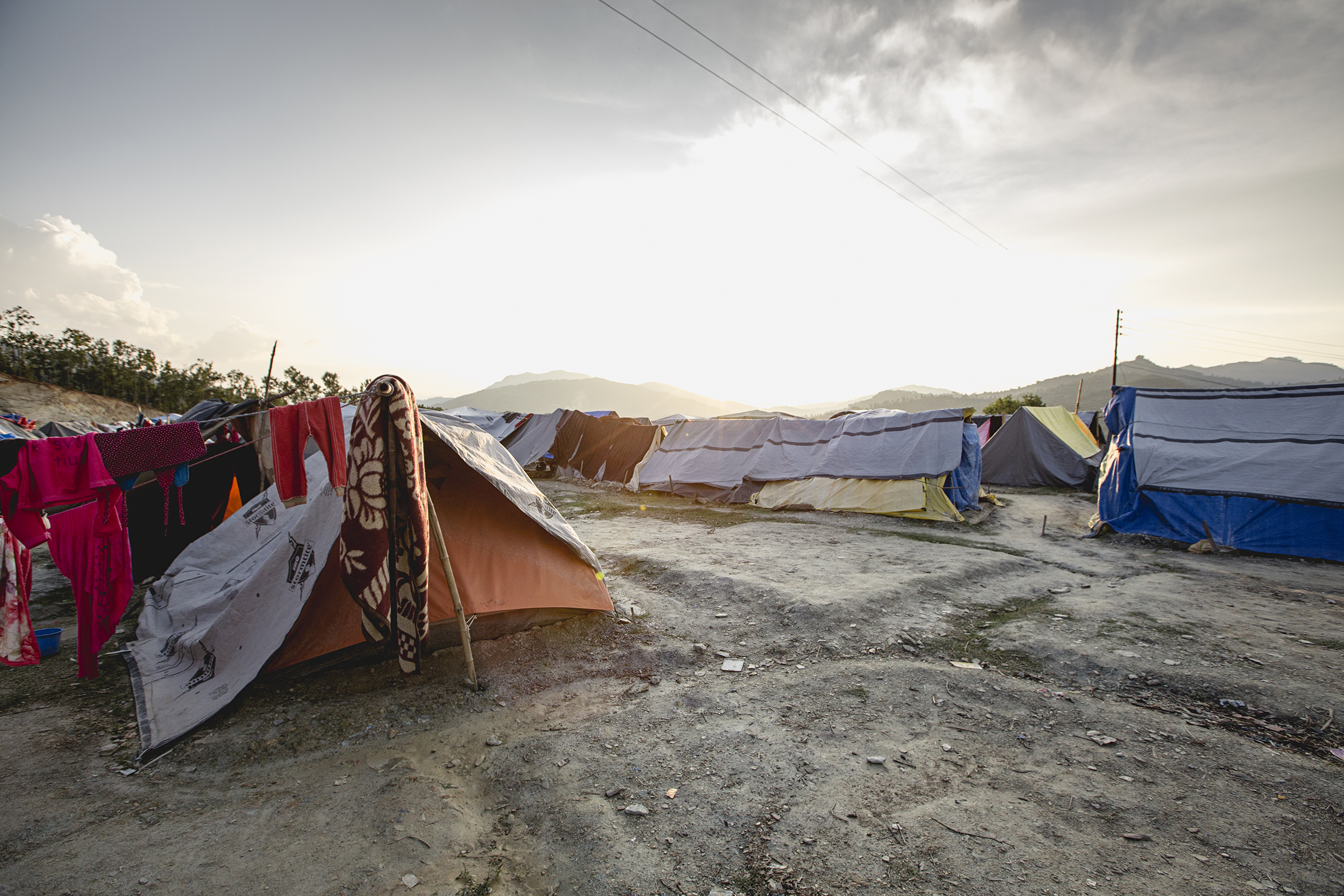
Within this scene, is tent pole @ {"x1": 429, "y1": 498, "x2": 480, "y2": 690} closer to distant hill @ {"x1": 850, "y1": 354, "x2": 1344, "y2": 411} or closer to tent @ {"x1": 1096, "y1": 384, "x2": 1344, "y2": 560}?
tent @ {"x1": 1096, "y1": 384, "x2": 1344, "y2": 560}

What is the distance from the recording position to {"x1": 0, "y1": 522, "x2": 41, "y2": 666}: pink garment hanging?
3.41m

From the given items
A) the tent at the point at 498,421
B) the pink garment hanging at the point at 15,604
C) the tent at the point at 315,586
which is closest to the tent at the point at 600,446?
the tent at the point at 498,421

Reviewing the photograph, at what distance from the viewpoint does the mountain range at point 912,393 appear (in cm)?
5778

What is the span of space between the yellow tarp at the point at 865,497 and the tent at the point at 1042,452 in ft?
20.3

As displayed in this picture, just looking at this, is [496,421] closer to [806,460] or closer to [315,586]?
[806,460]

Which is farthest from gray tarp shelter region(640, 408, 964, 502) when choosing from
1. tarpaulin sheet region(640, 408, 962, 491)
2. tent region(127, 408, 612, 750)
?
tent region(127, 408, 612, 750)

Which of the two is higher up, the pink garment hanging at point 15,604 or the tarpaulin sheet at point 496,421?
the tarpaulin sheet at point 496,421

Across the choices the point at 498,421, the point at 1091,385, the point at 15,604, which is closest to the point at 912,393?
the point at 1091,385

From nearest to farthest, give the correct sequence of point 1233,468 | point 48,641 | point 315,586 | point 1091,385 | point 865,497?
point 315,586
point 48,641
point 1233,468
point 865,497
point 1091,385

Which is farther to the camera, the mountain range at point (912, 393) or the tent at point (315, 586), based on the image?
the mountain range at point (912, 393)

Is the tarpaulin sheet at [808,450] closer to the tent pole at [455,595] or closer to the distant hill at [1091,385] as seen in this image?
the tent pole at [455,595]

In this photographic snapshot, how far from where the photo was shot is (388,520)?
3203mm

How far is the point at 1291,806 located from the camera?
97.7 inches

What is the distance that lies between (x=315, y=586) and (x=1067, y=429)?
17.0 meters
